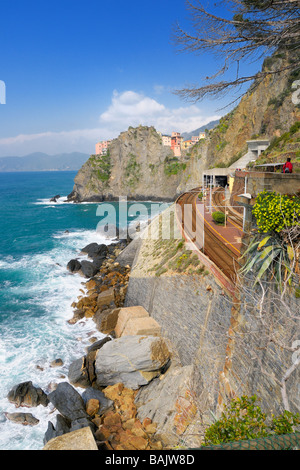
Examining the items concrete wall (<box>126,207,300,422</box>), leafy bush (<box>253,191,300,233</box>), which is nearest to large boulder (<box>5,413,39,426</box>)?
concrete wall (<box>126,207,300,422</box>)

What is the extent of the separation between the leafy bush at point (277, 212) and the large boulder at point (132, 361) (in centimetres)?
910

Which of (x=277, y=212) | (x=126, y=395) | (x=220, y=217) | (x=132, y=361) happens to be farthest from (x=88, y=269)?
(x=277, y=212)

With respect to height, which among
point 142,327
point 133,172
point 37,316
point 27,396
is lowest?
point 27,396

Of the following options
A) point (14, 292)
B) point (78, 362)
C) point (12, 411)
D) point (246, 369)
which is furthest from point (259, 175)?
point (14, 292)

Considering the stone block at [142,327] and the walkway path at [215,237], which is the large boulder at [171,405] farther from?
the walkway path at [215,237]

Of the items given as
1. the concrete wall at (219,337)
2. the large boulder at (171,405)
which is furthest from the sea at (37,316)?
the concrete wall at (219,337)

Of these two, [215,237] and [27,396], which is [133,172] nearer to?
[215,237]

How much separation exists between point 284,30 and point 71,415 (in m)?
15.8

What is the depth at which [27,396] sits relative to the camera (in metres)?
13.5

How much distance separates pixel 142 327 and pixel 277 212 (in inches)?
445

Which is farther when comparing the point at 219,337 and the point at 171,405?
the point at 171,405

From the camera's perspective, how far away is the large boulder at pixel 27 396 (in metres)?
13.3

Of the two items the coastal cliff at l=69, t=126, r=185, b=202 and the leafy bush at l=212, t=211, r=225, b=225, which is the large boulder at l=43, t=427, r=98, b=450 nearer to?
the leafy bush at l=212, t=211, r=225, b=225

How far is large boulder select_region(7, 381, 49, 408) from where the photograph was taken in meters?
13.3
